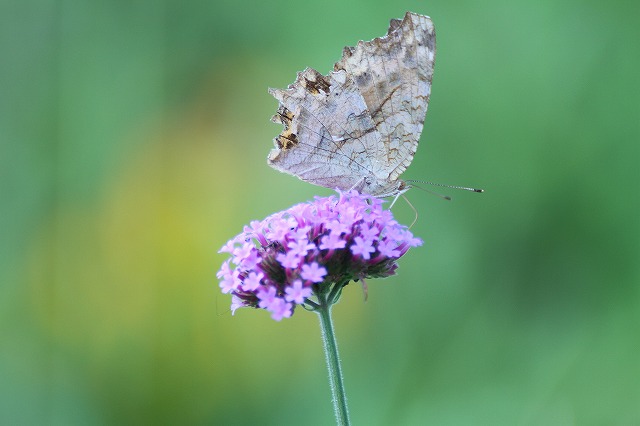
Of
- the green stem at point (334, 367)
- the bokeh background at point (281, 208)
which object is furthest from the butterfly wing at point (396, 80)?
the bokeh background at point (281, 208)

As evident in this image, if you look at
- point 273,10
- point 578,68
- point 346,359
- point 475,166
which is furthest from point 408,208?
point 273,10

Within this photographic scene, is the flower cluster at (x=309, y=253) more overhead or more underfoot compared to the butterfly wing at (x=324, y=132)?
more underfoot

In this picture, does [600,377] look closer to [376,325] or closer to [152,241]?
[376,325]

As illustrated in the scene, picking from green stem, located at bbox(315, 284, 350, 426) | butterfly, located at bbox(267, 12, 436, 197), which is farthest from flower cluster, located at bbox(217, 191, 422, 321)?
butterfly, located at bbox(267, 12, 436, 197)

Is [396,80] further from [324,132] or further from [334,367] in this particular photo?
[334,367]

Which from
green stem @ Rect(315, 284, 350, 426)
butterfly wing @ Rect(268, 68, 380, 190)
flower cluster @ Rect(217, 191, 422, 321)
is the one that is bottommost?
green stem @ Rect(315, 284, 350, 426)

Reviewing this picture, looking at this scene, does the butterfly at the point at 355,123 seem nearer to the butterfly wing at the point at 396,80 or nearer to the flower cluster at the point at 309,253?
the butterfly wing at the point at 396,80

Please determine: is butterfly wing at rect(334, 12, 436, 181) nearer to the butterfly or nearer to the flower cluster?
the butterfly
